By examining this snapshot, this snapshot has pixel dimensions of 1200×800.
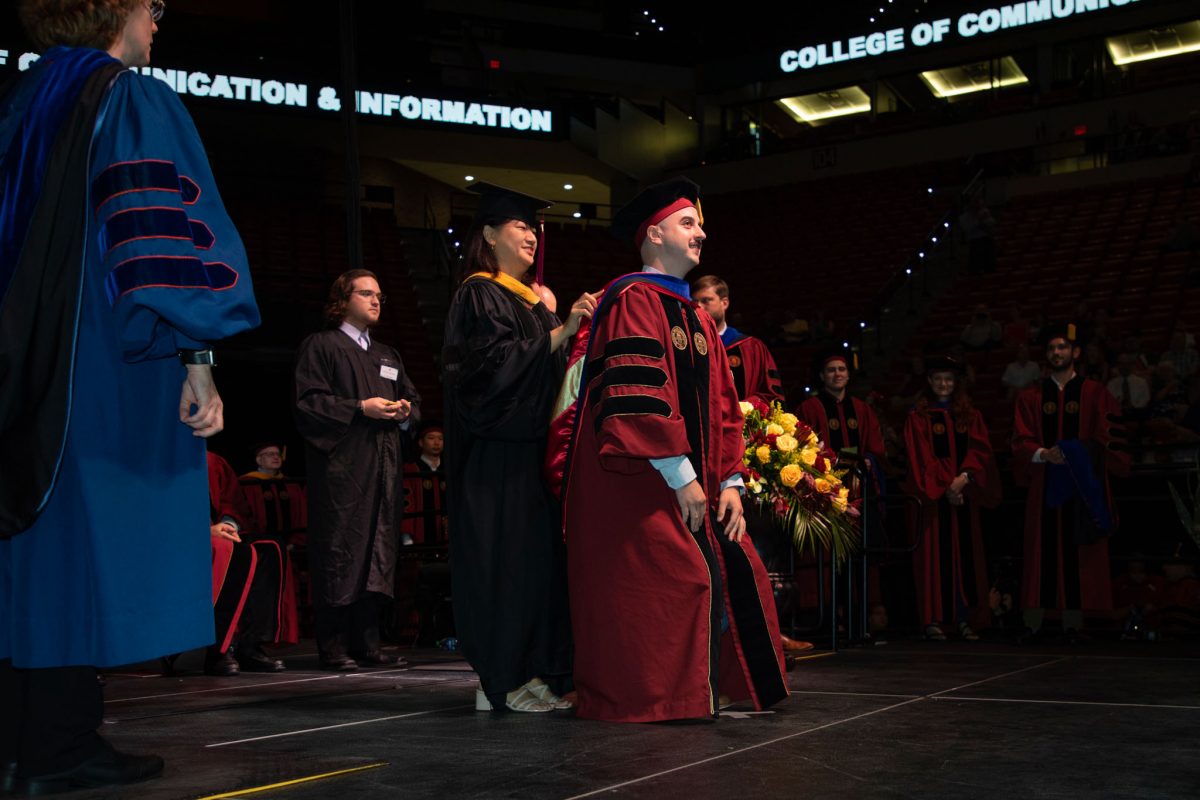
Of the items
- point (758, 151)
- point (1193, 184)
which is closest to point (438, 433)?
point (1193, 184)

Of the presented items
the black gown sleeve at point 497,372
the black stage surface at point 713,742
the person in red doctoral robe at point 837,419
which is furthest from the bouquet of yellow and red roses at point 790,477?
the person in red doctoral robe at point 837,419

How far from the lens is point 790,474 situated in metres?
5.62

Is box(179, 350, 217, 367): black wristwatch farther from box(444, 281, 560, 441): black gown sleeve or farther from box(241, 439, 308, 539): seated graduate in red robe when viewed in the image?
box(241, 439, 308, 539): seated graduate in red robe

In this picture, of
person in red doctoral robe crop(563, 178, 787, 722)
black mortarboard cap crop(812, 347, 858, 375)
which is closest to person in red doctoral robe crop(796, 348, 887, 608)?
black mortarboard cap crop(812, 347, 858, 375)

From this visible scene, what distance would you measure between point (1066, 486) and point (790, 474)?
2.81m

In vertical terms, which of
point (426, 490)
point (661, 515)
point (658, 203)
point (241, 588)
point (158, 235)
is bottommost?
point (241, 588)

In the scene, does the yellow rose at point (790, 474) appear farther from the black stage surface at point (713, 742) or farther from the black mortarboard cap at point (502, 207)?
the black mortarboard cap at point (502, 207)

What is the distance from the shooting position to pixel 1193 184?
17531mm

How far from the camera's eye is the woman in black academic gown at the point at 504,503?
13.5 ft

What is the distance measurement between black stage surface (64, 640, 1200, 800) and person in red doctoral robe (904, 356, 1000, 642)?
2843mm

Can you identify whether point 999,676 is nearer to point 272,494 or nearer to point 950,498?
point 950,498

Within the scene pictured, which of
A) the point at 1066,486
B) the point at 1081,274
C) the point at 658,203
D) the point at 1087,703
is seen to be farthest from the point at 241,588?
the point at 1081,274

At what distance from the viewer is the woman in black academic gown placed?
4.11 meters

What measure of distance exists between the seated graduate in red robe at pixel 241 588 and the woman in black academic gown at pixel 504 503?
6.20 ft
